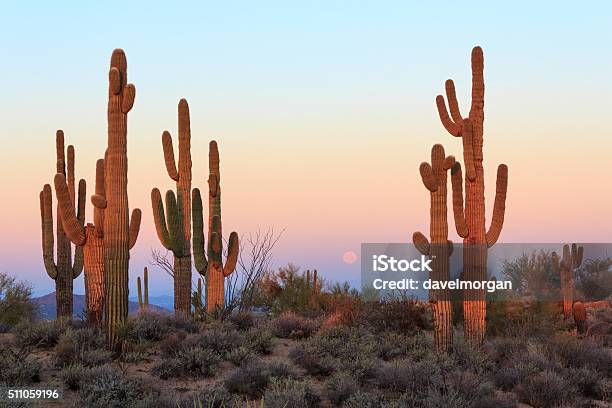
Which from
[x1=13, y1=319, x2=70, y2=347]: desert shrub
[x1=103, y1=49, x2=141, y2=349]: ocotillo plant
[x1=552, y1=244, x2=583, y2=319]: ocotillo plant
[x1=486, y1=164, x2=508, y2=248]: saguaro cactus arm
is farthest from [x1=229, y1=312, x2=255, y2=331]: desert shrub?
[x1=552, y1=244, x2=583, y2=319]: ocotillo plant

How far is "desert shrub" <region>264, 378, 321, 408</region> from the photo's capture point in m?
11.8

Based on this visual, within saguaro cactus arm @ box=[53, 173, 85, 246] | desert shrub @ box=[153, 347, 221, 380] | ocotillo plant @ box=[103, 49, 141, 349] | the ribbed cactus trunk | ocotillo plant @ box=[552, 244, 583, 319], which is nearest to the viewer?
desert shrub @ box=[153, 347, 221, 380]

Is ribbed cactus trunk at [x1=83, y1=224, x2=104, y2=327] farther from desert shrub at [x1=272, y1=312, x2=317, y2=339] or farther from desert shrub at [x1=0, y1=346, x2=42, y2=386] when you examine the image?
desert shrub at [x1=272, y1=312, x2=317, y2=339]

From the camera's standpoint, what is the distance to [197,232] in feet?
68.9

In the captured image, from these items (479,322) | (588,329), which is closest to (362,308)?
(479,322)

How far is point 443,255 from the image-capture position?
54.2 feet

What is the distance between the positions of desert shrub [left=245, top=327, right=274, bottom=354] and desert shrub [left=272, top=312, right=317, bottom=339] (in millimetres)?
1119

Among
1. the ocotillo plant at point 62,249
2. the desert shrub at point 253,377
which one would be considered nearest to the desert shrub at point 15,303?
the ocotillo plant at point 62,249

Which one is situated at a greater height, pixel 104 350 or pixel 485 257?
pixel 485 257

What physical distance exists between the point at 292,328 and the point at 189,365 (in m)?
4.90

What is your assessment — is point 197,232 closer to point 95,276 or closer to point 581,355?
point 95,276

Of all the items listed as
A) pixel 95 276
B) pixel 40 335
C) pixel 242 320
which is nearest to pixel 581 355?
pixel 242 320

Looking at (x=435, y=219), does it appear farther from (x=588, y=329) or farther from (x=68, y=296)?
(x=68, y=296)

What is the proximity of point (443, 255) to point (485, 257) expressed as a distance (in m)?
1.85
